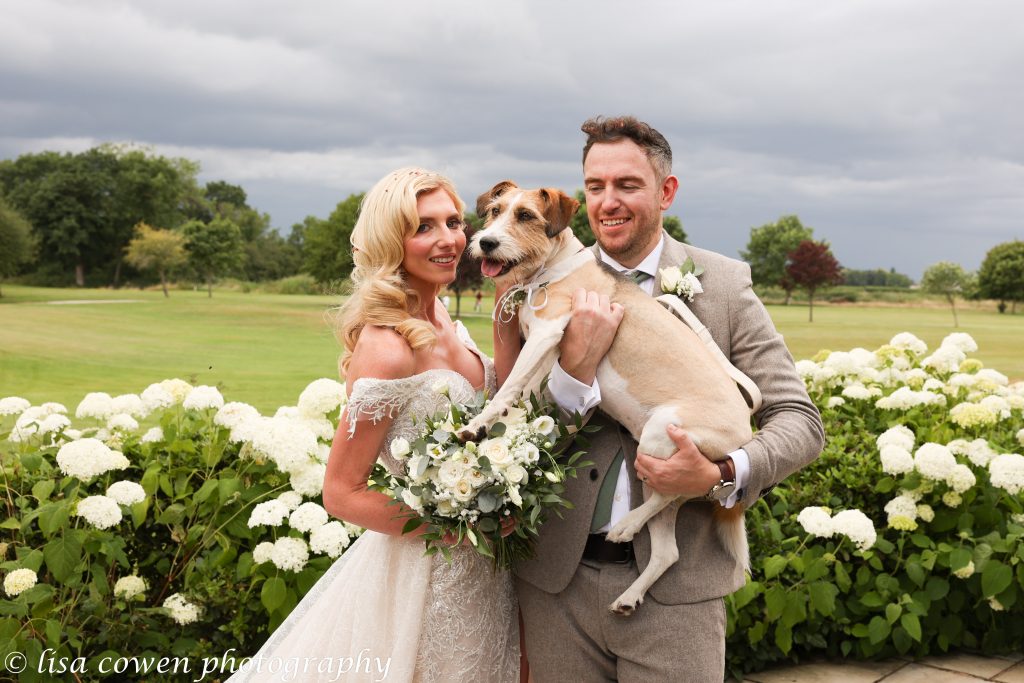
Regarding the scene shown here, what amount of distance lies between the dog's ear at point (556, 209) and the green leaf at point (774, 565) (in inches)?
114

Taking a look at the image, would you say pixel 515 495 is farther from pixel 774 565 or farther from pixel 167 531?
pixel 167 531

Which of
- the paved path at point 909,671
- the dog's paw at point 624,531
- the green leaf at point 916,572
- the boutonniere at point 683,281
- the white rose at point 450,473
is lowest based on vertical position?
the paved path at point 909,671

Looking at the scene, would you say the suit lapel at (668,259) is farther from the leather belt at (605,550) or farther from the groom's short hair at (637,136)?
the leather belt at (605,550)

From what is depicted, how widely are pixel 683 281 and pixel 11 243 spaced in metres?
61.5

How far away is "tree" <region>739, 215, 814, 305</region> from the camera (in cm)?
9612

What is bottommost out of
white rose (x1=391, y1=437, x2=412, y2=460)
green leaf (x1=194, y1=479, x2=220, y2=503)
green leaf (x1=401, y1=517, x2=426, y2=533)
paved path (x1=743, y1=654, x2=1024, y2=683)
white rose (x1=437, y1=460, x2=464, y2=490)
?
paved path (x1=743, y1=654, x2=1024, y2=683)

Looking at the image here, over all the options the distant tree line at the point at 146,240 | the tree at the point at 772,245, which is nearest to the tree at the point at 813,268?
the distant tree line at the point at 146,240

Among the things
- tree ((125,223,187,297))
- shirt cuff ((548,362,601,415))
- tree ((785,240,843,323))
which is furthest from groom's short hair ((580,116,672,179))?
tree ((125,223,187,297))

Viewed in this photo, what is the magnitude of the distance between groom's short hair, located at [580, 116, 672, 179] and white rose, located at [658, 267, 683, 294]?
1.16 ft

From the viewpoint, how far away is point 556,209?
329cm

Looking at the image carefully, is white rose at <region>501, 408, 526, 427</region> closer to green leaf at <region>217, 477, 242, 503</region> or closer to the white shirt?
the white shirt

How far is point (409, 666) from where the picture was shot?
3137 millimetres

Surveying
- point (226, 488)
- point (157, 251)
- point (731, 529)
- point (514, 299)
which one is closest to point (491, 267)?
point (514, 299)

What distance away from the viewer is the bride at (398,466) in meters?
3.05
